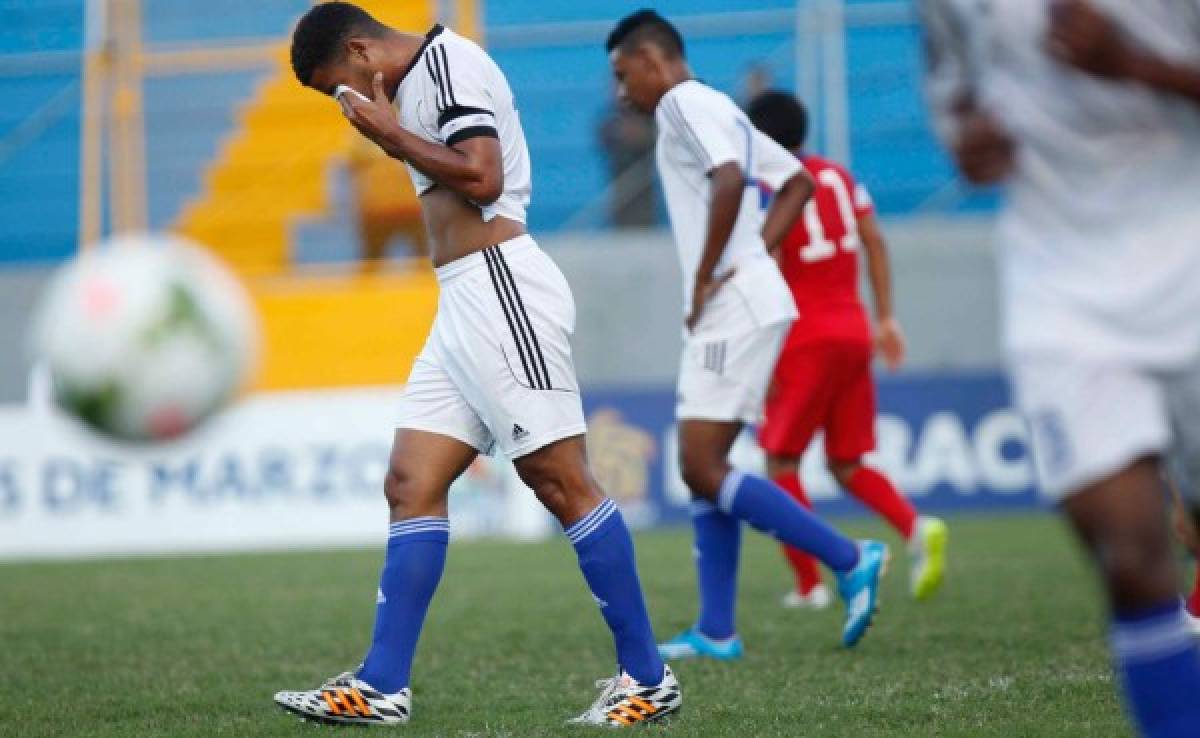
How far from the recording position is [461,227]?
18.5 ft

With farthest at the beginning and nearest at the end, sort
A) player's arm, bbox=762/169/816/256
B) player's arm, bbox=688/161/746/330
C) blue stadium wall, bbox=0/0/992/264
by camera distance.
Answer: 1. blue stadium wall, bbox=0/0/992/264
2. player's arm, bbox=762/169/816/256
3. player's arm, bbox=688/161/746/330

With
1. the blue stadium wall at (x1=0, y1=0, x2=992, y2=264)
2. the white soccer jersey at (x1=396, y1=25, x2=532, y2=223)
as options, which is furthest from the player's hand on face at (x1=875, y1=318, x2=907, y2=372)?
the blue stadium wall at (x1=0, y1=0, x2=992, y2=264)

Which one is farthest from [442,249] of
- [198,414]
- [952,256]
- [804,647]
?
[952,256]

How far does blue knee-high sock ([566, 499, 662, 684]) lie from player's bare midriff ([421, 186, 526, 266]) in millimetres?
895

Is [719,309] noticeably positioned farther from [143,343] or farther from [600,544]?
[143,343]

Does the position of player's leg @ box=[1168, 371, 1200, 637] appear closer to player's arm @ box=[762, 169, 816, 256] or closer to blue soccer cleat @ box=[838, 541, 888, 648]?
blue soccer cleat @ box=[838, 541, 888, 648]

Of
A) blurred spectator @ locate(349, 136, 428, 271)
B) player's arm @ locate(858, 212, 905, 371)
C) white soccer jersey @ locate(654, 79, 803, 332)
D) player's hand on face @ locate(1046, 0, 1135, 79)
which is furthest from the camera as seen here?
blurred spectator @ locate(349, 136, 428, 271)

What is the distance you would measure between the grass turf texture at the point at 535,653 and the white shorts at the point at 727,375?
3.18 feet

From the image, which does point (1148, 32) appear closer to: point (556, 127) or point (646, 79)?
point (646, 79)

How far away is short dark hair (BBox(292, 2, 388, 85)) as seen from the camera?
5559 millimetres

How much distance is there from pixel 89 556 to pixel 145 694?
8.45 metres

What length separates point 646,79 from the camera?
7066 mm

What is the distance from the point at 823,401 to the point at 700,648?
7.48 feet

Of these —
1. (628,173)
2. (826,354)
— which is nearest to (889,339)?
(826,354)
